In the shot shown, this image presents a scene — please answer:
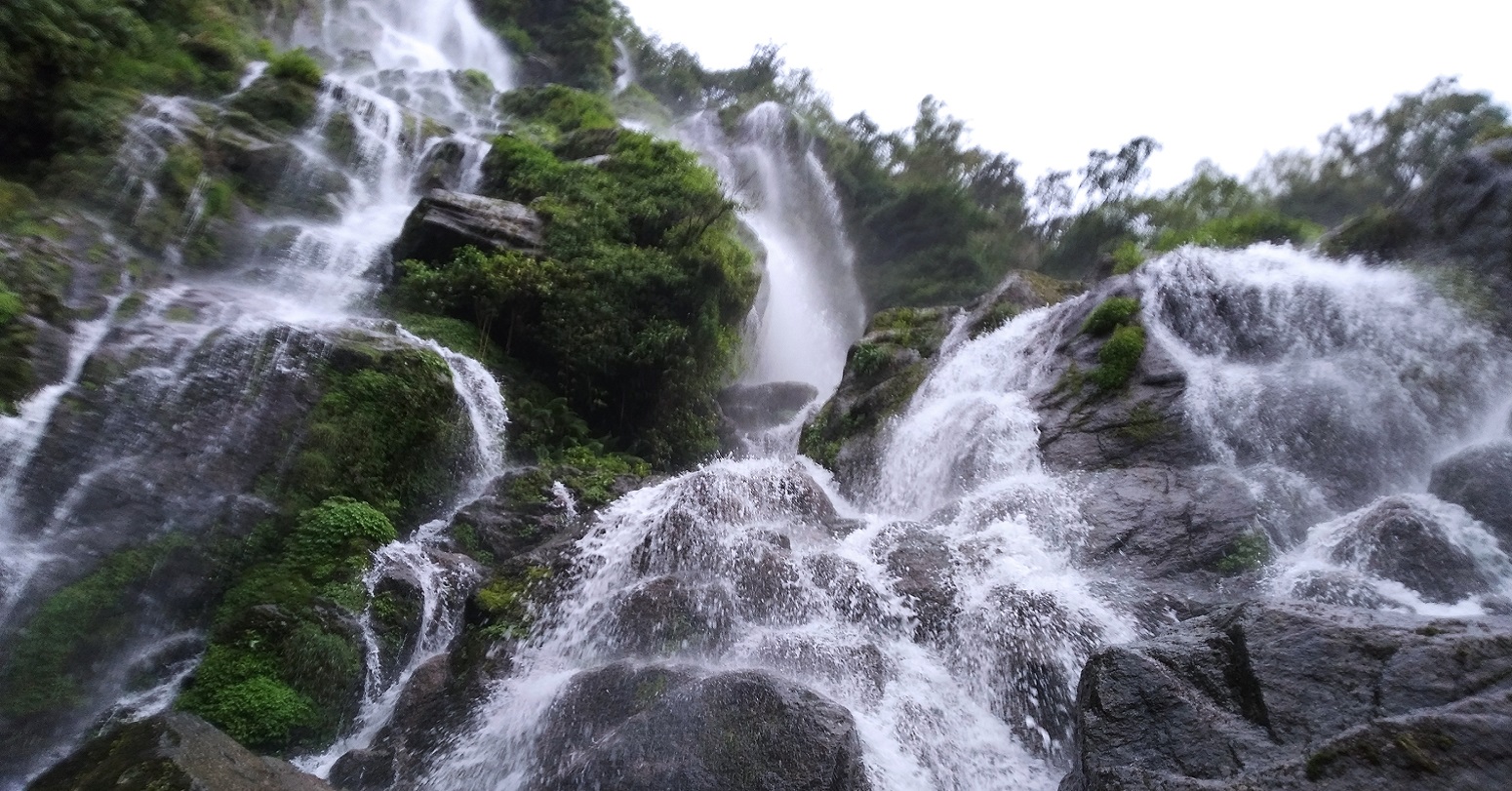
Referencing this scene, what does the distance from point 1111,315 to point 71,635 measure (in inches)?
569

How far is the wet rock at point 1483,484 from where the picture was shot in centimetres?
816

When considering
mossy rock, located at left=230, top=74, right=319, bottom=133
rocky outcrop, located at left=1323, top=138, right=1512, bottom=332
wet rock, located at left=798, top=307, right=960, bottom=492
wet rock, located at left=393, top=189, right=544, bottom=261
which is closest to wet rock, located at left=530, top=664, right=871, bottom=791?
wet rock, located at left=798, top=307, right=960, bottom=492

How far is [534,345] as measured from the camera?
1545 centimetres

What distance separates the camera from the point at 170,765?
5332 millimetres

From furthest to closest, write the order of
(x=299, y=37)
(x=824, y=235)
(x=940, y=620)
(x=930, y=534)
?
(x=824, y=235), (x=299, y=37), (x=930, y=534), (x=940, y=620)

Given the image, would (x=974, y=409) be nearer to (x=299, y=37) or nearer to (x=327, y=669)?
(x=327, y=669)

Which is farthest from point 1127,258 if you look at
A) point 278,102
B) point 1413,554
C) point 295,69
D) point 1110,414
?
point 295,69

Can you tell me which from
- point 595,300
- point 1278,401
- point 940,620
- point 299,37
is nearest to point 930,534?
point 940,620

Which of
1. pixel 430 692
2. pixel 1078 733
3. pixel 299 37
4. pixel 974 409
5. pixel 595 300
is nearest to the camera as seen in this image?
pixel 1078 733

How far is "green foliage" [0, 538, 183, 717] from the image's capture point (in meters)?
7.43

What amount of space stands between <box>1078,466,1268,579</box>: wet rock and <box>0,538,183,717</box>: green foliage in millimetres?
10518

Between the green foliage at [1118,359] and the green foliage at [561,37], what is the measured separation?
91.8ft

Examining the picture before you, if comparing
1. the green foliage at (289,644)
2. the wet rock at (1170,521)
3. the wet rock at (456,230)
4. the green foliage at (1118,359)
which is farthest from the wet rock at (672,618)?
the wet rock at (456,230)

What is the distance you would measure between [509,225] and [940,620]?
11662 mm
